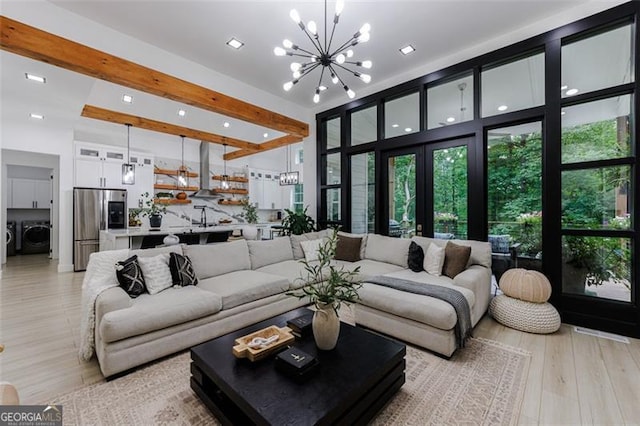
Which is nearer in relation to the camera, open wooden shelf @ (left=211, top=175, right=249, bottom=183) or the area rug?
the area rug

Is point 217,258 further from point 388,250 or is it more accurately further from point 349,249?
point 388,250

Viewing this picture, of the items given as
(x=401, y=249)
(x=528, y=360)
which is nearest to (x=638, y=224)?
(x=528, y=360)

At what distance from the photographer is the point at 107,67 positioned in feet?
10.6

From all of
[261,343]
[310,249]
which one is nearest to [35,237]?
[310,249]

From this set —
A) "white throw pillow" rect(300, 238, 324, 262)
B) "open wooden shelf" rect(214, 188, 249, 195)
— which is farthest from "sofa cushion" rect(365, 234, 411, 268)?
Result: "open wooden shelf" rect(214, 188, 249, 195)

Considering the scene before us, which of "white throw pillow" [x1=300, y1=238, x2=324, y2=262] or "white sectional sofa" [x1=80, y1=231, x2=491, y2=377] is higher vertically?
"white throw pillow" [x1=300, y1=238, x2=324, y2=262]

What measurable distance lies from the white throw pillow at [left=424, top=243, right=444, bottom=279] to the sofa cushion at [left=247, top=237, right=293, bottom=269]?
2025mm

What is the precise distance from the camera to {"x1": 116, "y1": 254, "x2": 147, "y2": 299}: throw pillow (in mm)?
2512

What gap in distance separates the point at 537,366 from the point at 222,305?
2.79m

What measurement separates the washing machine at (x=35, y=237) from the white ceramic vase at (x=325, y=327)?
9677 millimetres

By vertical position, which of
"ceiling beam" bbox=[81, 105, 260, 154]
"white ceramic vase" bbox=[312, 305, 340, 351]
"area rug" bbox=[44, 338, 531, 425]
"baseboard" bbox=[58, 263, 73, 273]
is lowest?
"area rug" bbox=[44, 338, 531, 425]

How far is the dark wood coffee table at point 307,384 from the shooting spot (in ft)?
4.33

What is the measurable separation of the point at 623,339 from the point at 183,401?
4.03m

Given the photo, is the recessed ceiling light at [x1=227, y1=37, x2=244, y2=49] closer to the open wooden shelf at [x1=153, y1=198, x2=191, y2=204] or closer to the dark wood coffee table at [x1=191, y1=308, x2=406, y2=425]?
the dark wood coffee table at [x1=191, y1=308, x2=406, y2=425]
